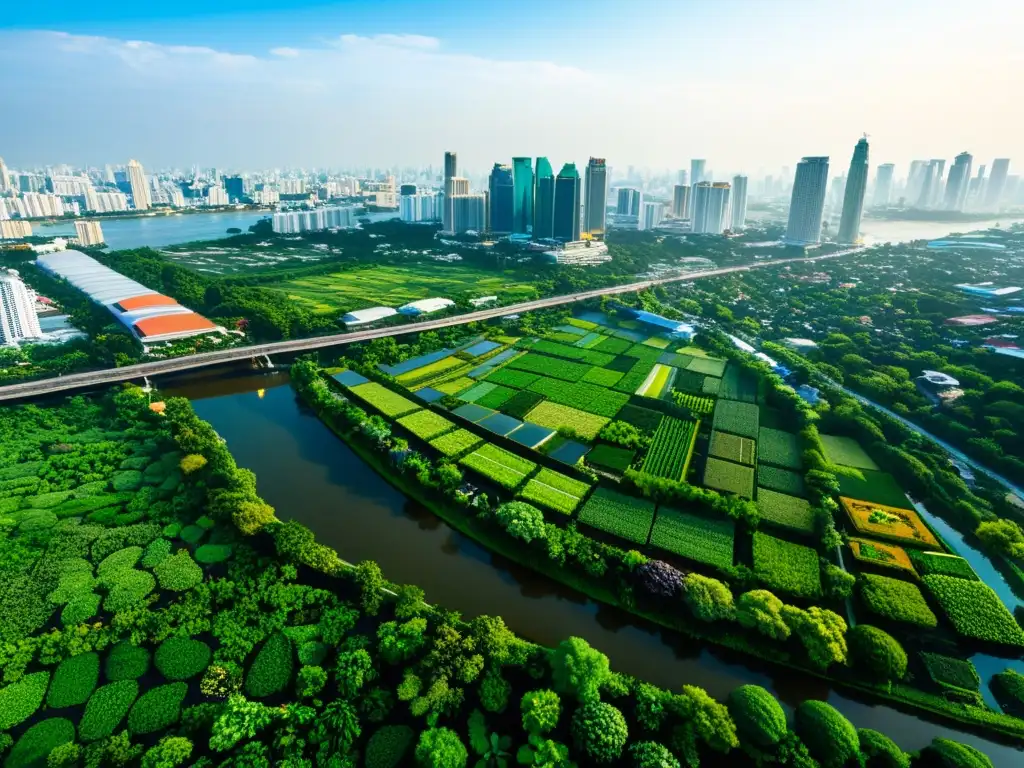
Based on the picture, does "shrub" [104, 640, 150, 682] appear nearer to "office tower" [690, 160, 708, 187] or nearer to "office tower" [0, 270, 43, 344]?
"office tower" [0, 270, 43, 344]

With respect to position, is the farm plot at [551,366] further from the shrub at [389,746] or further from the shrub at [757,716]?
the shrub at [389,746]

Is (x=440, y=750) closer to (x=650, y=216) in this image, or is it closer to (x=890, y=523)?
(x=890, y=523)

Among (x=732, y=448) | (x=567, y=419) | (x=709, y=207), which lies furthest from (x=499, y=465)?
(x=709, y=207)

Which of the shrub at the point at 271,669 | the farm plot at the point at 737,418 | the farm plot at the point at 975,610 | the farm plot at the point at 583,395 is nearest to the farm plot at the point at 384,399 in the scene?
the farm plot at the point at 583,395

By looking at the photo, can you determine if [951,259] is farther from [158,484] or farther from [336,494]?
[158,484]

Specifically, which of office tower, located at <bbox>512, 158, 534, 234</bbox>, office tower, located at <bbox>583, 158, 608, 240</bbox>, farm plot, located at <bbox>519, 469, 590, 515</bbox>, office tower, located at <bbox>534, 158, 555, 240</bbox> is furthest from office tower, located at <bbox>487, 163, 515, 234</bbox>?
farm plot, located at <bbox>519, 469, 590, 515</bbox>
